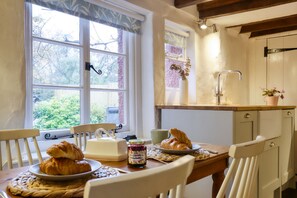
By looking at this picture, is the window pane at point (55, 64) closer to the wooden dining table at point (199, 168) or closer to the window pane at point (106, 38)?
the window pane at point (106, 38)

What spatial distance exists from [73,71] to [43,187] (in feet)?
4.52

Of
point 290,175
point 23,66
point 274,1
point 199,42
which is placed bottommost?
point 290,175

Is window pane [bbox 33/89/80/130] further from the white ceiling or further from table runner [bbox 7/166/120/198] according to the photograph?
the white ceiling

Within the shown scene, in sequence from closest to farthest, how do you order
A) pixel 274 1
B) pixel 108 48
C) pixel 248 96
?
1. pixel 108 48
2. pixel 274 1
3. pixel 248 96

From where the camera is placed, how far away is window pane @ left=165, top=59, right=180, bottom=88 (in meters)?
2.89

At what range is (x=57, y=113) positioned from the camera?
197cm

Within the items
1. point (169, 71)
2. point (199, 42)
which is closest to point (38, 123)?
point (169, 71)

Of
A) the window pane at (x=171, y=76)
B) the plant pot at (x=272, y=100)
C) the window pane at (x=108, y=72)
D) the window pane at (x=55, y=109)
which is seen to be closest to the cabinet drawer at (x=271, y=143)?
the plant pot at (x=272, y=100)

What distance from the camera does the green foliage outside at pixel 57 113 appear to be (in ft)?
6.13

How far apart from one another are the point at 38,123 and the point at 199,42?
2.01 m

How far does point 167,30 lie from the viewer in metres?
2.88

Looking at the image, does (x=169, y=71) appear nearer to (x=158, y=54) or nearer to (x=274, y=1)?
(x=158, y=54)

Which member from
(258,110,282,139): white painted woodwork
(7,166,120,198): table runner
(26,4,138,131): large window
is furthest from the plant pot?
(7,166,120,198): table runner

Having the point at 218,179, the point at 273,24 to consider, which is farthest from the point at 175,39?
the point at 218,179
